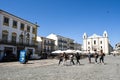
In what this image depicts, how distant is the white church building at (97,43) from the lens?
110250 mm

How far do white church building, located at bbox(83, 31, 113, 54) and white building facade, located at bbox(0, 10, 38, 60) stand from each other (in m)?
69.1

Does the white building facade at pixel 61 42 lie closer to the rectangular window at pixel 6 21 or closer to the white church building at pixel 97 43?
the white church building at pixel 97 43

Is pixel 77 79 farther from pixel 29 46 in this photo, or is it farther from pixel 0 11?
pixel 29 46

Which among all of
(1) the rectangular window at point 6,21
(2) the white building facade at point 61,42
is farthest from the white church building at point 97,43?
(1) the rectangular window at point 6,21

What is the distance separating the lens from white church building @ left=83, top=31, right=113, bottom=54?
110 metres

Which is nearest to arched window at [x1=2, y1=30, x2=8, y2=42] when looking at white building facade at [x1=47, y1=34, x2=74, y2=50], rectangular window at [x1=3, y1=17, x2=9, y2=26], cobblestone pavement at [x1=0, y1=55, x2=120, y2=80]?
rectangular window at [x1=3, y1=17, x2=9, y2=26]

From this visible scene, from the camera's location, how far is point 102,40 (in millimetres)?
111188

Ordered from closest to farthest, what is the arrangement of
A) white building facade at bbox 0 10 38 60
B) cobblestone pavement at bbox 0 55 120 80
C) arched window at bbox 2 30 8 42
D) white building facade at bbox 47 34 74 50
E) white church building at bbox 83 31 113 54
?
cobblestone pavement at bbox 0 55 120 80, white building facade at bbox 0 10 38 60, arched window at bbox 2 30 8 42, white building facade at bbox 47 34 74 50, white church building at bbox 83 31 113 54

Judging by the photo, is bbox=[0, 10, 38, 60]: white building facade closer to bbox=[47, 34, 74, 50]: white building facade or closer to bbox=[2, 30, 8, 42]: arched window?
bbox=[2, 30, 8, 42]: arched window

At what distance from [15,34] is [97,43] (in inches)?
3105

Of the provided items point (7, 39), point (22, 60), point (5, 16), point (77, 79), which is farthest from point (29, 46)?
point (77, 79)

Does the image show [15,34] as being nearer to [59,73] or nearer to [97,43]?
[59,73]

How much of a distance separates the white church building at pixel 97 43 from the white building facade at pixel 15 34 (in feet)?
227

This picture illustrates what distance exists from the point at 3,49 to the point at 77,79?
29.6 m
